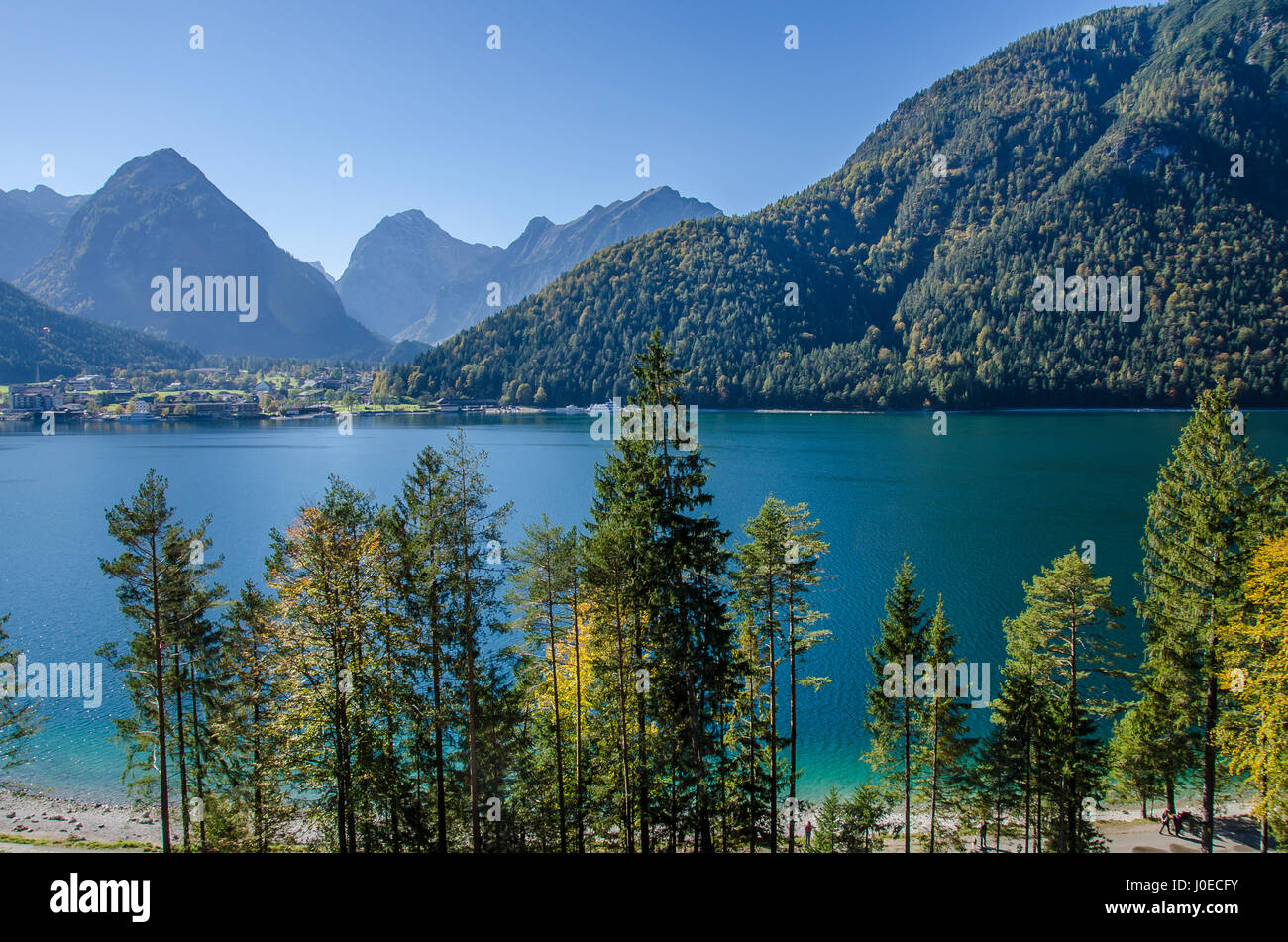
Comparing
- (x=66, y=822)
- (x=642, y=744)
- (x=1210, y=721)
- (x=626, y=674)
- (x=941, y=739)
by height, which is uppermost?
(x=626, y=674)

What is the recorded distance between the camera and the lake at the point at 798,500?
3703 cm

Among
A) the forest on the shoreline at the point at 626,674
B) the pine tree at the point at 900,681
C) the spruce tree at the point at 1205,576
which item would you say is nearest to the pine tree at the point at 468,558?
the forest on the shoreline at the point at 626,674

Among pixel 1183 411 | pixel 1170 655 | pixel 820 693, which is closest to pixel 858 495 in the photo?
pixel 820 693

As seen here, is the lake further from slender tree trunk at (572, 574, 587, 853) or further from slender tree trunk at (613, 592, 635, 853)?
slender tree trunk at (613, 592, 635, 853)

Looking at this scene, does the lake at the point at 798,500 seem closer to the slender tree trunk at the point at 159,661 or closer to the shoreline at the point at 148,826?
the shoreline at the point at 148,826

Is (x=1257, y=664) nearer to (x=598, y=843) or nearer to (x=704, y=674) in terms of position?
(x=704, y=674)

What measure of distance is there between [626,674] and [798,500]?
59.4 metres

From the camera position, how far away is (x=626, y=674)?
20.4 m

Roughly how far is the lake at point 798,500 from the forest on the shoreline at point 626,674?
27.7 ft

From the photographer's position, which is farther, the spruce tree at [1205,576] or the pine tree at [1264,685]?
the spruce tree at [1205,576]

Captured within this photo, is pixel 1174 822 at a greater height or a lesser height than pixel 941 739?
lesser

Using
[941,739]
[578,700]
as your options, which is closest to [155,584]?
[578,700]

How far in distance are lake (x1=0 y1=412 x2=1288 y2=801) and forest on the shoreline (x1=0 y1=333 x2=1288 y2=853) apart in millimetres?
8431

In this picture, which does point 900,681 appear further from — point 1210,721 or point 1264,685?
point 1210,721
